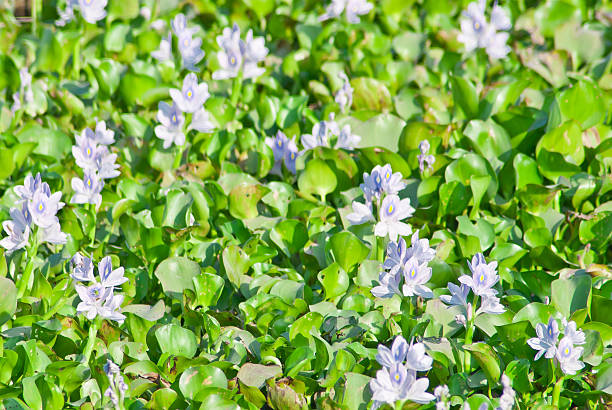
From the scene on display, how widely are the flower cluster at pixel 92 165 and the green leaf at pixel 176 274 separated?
0.40 meters

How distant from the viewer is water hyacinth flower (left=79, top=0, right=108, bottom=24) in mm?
3803

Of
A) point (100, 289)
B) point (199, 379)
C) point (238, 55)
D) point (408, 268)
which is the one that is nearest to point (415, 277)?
point (408, 268)

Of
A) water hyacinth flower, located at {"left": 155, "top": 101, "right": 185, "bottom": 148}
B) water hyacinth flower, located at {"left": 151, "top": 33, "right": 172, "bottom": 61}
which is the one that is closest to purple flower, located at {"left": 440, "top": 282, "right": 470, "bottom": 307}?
water hyacinth flower, located at {"left": 155, "top": 101, "right": 185, "bottom": 148}

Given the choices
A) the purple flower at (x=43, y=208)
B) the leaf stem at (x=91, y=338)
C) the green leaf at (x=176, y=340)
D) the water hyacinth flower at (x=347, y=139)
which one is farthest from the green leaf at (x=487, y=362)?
the purple flower at (x=43, y=208)

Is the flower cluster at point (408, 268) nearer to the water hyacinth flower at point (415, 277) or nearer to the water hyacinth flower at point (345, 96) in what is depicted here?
the water hyacinth flower at point (415, 277)

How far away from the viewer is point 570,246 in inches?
112

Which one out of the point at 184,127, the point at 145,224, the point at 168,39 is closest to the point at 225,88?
the point at 168,39

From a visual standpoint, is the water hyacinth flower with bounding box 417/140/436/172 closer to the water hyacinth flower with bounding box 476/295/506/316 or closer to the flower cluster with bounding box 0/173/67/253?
the water hyacinth flower with bounding box 476/295/506/316

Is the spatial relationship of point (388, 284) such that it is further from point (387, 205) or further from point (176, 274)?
point (176, 274)

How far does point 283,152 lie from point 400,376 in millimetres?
1465

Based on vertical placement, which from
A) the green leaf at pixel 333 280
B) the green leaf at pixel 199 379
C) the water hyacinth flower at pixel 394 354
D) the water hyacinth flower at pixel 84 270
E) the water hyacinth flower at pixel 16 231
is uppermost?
the water hyacinth flower at pixel 394 354

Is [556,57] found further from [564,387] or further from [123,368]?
[123,368]

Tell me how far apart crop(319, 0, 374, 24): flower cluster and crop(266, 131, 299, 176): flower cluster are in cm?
119

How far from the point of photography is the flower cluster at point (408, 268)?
2.20m
